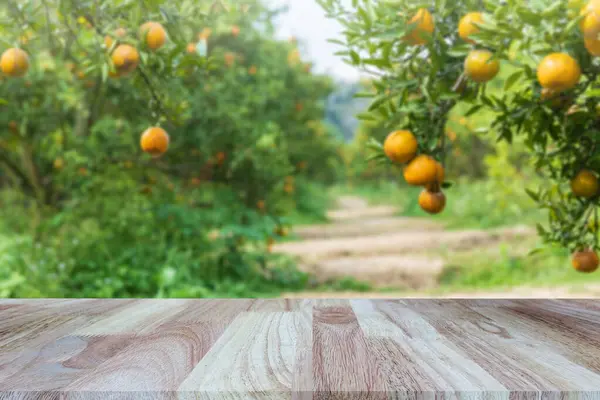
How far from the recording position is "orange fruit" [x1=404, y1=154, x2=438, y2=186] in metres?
1.72

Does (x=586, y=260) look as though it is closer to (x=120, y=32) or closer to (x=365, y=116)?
(x=365, y=116)

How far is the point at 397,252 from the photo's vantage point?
8.80 metres

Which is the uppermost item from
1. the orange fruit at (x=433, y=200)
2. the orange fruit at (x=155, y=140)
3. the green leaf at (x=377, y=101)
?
the green leaf at (x=377, y=101)

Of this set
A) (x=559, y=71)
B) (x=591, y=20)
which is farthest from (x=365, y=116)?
(x=591, y=20)

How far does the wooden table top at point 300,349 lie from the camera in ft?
2.46

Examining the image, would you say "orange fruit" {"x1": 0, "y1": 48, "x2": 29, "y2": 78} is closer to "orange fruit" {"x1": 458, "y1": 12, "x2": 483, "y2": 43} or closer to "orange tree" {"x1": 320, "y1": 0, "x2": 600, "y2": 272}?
"orange tree" {"x1": 320, "y1": 0, "x2": 600, "y2": 272}

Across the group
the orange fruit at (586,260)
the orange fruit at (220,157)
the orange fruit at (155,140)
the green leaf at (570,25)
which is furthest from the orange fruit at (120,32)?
the orange fruit at (220,157)

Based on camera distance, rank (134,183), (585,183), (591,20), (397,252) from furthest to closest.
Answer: (397,252), (134,183), (585,183), (591,20)

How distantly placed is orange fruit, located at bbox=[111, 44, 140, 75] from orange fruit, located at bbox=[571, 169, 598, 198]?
1405 mm

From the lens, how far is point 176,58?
1951 millimetres

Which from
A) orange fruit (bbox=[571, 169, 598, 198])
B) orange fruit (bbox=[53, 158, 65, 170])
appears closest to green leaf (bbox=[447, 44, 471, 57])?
orange fruit (bbox=[571, 169, 598, 198])

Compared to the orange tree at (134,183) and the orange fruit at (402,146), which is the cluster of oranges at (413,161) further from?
the orange tree at (134,183)

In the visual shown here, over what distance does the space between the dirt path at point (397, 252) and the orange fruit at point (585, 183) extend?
12.6ft

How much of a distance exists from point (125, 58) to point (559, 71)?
1.16 meters
